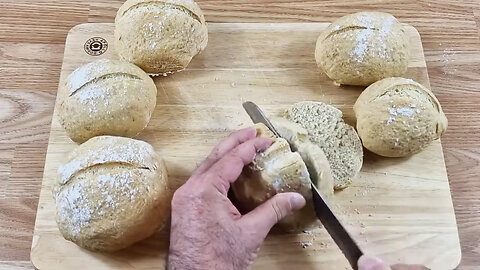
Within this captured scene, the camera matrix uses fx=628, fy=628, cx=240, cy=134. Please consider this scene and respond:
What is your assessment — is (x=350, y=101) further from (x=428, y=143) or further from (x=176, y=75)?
(x=176, y=75)

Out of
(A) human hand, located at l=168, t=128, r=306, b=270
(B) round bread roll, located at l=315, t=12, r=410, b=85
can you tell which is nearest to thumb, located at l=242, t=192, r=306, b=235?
(A) human hand, located at l=168, t=128, r=306, b=270

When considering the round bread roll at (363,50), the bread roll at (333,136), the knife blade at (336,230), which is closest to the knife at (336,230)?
the knife blade at (336,230)

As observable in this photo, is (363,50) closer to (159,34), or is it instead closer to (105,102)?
(159,34)

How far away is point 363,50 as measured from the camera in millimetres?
1468

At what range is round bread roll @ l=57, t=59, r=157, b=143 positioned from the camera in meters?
1.38

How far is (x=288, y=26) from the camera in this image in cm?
165

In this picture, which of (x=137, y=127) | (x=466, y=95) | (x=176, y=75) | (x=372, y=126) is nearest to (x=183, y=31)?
(x=176, y=75)

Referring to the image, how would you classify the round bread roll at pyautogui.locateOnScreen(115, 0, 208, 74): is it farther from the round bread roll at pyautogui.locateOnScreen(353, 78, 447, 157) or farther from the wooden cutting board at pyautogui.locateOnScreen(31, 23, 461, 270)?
the round bread roll at pyautogui.locateOnScreen(353, 78, 447, 157)

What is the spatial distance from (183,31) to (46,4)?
53cm

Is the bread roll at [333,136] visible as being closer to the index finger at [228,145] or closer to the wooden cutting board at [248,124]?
the wooden cutting board at [248,124]

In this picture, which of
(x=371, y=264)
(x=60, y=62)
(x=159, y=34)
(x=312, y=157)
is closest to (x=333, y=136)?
(x=312, y=157)

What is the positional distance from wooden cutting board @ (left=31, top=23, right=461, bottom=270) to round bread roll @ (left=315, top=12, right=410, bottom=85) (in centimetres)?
6

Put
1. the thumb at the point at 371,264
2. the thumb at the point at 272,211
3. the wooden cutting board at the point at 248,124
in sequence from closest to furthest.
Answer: the thumb at the point at 371,264 < the thumb at the point at 272,211 < the wooden cutting board at the point at 248,124

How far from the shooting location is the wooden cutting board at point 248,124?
1.32 m
